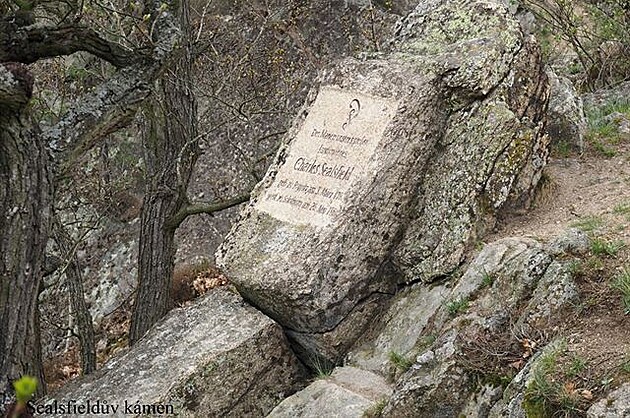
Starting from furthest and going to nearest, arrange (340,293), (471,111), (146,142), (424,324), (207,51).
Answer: (207,51), (146,142), (471,111), (340,293), (424,324)

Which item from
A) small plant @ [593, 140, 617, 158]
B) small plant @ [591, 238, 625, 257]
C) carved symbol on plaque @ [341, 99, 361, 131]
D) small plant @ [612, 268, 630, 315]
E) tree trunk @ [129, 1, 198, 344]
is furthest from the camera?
tree trunk @ [129, 1, 198, 344]

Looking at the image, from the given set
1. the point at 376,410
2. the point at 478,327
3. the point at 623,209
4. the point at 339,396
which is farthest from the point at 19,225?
the point at 623,209

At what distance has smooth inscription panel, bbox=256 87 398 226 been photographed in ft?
22.2

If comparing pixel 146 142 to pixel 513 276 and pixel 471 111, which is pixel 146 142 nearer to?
pixel 471 111

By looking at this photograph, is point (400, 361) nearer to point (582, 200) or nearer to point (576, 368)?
point (576, 368)

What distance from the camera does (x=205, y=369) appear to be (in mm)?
6434

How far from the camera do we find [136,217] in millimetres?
12508

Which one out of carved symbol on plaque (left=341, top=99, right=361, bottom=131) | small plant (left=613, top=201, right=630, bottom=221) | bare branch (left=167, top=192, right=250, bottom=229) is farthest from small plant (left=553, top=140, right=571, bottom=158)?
bare branch (left=167, top=192, right=250, bottom=229)

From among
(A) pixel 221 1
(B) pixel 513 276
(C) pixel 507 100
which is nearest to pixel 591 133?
(C) pixel 507 100

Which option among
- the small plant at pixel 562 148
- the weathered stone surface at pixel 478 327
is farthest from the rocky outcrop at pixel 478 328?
the small plant at pixel 562 148

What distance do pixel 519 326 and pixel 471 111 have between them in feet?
8.39

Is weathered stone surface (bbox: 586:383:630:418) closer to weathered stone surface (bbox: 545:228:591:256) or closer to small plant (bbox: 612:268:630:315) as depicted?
small plant (bbox: 612:268:630:315)

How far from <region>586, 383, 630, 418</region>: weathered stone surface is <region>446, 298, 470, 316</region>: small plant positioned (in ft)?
5.63

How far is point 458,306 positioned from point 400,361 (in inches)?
22.7
